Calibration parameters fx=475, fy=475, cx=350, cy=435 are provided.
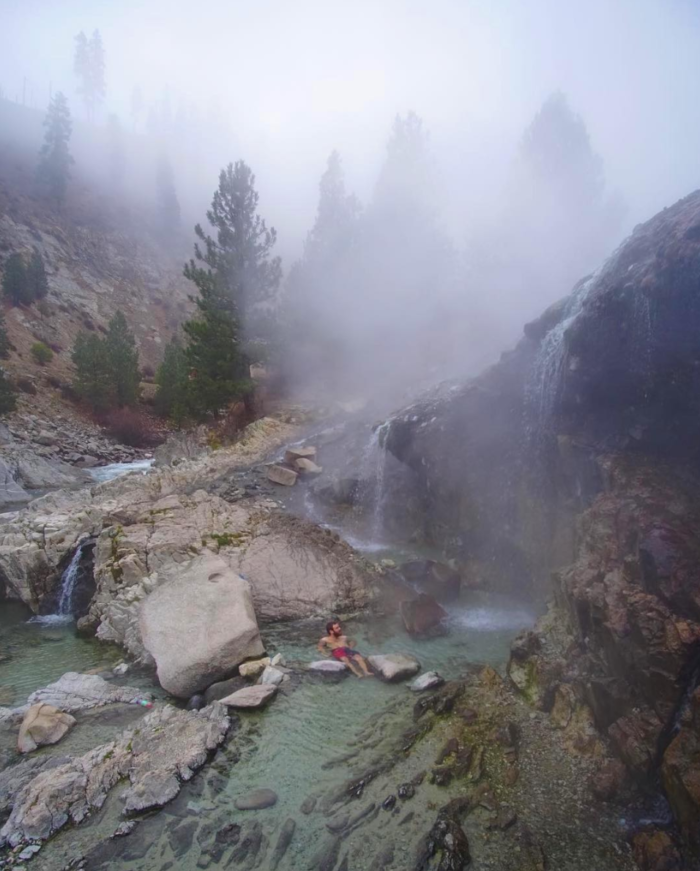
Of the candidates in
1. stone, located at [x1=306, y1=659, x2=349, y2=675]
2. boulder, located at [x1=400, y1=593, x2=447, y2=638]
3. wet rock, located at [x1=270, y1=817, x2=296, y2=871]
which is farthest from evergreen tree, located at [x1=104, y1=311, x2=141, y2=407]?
wet rock, located at [x1=270, y1=817, x2=296, y2=871]

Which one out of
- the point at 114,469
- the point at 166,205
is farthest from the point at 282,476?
the point at 166,205

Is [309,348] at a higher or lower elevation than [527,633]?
higher

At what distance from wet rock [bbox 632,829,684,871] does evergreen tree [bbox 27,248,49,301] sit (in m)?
55.5

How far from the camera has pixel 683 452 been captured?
9.48m

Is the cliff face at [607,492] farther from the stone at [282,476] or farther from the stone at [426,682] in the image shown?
the stone at [282,476]

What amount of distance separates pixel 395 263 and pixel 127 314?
126 feet

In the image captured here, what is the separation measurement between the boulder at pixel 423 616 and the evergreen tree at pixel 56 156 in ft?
254

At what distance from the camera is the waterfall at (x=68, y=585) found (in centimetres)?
1234

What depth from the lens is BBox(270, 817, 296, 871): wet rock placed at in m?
5.37

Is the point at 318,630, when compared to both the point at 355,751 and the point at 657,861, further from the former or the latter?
the point at 657,861

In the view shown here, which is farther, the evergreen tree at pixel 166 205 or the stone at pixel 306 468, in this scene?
the evergreen tree at pixel 166 205

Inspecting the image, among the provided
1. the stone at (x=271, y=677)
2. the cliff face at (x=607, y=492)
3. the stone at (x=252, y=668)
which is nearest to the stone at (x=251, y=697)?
the stone at (x=271, y=677)

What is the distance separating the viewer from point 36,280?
46344 millimetres

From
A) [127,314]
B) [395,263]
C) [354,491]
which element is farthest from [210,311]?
[127,314]
